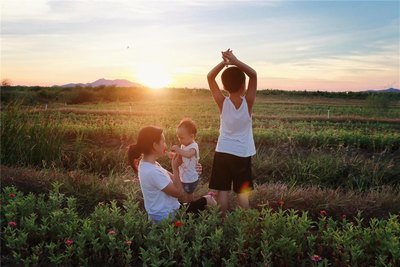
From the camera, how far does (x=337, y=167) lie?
921 cm


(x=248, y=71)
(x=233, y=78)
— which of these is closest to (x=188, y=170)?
(x=233, y=78)

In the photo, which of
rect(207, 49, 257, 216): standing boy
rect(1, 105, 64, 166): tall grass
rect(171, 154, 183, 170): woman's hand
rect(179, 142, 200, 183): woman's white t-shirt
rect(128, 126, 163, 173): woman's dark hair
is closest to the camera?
rect(128, 126, 163, 173): woman's dark hair

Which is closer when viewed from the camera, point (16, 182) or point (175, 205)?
point (175, 205)

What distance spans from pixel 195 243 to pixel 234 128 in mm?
1387

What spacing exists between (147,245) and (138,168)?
0.95m

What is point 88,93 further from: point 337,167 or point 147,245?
point 147,245

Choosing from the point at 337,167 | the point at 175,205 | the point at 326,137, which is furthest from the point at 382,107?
the point at 175,205

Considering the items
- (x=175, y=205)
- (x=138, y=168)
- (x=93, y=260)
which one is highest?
(x=138, y=168)

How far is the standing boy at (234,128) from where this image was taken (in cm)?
537

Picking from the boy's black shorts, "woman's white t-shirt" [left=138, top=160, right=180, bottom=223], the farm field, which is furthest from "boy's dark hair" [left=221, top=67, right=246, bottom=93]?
the farm field

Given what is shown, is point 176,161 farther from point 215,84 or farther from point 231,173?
point 215,84

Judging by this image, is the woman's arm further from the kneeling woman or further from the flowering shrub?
the flowering shrub

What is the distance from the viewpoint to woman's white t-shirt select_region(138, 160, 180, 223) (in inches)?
200

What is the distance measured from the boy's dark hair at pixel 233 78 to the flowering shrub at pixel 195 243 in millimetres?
1316
